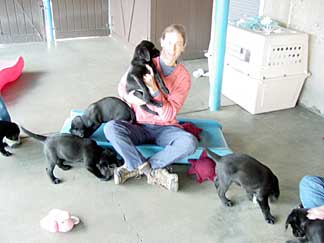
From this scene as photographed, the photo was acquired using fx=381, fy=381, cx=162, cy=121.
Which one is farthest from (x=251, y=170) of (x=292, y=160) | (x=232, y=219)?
(x=292, y=160)

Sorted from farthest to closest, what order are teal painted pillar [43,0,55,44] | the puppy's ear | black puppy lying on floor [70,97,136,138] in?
teal painted pillar [43,0,55,44] < black puppy lying on floor [70,97,136,138] < the puppy's ear

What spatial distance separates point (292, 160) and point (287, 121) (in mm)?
670

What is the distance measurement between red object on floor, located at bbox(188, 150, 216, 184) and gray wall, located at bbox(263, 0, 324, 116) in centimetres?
149

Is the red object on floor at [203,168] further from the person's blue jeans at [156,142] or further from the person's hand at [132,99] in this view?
the person's hand at [132,99]

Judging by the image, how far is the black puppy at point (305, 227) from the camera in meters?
1.67

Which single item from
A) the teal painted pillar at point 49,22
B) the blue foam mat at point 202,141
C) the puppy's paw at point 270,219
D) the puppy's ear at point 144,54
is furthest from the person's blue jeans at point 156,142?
the teal painted pillar at point 49,22

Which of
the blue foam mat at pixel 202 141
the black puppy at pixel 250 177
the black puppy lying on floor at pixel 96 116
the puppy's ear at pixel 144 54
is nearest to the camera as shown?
the black puppy at pixel 250 177

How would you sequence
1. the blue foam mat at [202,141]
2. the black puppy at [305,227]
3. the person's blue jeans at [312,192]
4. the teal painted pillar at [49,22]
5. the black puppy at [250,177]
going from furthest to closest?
the teal painted pillar at [49,22], the blue foam mat at [202,141], the black puppy at [250,177], the person's blue jeans at [312,192], the black puppy at [305,227]

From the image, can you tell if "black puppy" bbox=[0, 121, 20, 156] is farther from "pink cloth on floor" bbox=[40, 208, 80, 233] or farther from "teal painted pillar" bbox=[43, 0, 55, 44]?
"teal painted pillar" bbox=[43, 0, 55, 44]

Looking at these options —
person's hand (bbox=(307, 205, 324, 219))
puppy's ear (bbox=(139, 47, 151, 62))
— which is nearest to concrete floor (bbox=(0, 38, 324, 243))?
person's hand (bbox=(307, 205, 324, 219))

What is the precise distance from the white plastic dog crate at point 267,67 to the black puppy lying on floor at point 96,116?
4.32 feet

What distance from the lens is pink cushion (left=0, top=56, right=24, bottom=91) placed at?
372 centimetres

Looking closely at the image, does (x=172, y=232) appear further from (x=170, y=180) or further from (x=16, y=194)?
(x=16, y=194)

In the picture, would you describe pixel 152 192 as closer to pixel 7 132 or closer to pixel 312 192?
pixel 312 192
